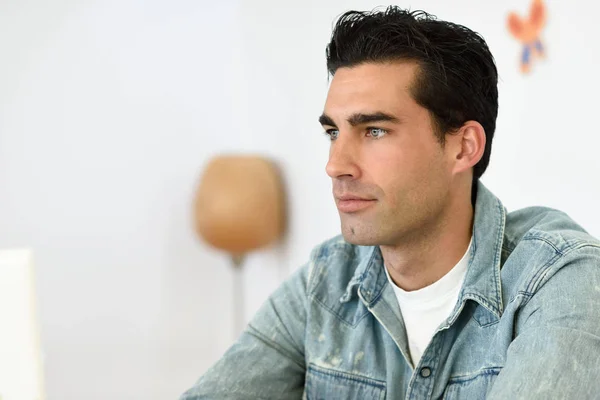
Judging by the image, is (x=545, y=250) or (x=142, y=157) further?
(x=142, y=157)

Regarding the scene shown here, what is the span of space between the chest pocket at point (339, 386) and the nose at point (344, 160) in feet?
1.31

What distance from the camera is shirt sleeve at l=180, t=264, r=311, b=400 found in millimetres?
1779

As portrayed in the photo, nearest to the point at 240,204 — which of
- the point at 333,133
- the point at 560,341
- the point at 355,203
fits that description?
the point at 333,133

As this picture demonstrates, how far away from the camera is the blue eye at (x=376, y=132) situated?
1.73 m

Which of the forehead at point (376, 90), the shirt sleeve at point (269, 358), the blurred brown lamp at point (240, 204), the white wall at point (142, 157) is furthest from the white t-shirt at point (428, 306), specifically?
the blurred brown lamp at point (240, 204)

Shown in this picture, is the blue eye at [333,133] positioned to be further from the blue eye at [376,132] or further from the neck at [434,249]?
the neck at [434,249]

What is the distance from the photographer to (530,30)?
2.23 meters

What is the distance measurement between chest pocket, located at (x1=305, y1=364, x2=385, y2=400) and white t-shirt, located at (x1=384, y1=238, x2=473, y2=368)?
0.10m

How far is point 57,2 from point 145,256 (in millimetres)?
1103

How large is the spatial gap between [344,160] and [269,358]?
449 mm

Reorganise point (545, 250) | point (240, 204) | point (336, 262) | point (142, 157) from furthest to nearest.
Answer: point (142, 157), point (240, 204), point (336, 262), point (545, 250)

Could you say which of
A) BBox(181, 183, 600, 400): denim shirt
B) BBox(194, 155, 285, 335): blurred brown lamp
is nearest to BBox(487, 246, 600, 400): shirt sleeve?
BBox(181, 183, 600, 400): denim shirt

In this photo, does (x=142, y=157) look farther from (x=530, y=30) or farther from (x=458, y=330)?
(x=458, y=330)

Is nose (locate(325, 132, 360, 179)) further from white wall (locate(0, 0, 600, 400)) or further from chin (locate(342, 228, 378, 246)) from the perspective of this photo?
white wall (locate(0, 0, 600, 400))
